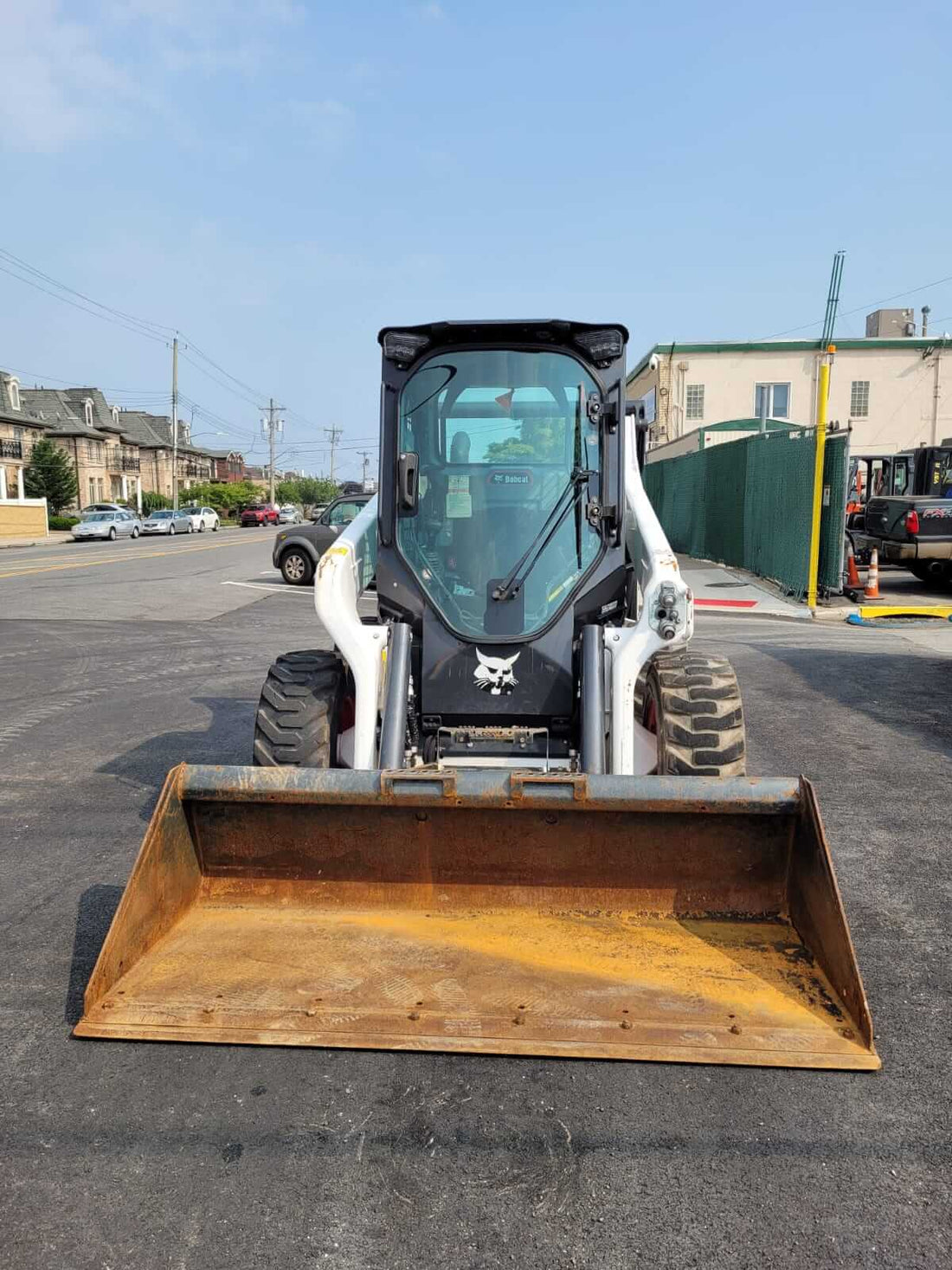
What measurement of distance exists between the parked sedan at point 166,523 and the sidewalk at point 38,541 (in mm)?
4771

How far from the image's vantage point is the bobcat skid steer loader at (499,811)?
3305 millimetres

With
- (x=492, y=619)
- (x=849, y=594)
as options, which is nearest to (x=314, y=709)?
(x=492, y=619)

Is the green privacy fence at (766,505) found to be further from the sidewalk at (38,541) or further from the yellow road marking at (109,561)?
the sidewalk at (38,541)

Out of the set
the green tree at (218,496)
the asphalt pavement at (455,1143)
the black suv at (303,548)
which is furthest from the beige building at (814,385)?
the green tree at (218,496)

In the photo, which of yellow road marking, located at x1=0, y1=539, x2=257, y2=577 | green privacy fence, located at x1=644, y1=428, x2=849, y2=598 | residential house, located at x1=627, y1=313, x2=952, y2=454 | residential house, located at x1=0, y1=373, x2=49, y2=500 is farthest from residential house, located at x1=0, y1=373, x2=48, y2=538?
green privacy fence, located at x1=644, y1=428, x2=849, y2=598

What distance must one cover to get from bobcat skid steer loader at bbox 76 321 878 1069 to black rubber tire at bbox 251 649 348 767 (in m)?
0.01

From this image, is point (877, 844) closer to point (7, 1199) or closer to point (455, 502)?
point (455, 502)

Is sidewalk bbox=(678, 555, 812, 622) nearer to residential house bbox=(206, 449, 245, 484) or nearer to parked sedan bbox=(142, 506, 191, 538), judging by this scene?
parked sedan bbox=(142, 506, 191, 538)

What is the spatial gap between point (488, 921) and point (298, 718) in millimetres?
1368

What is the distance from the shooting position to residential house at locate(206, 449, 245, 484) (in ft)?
410

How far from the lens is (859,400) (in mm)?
37250

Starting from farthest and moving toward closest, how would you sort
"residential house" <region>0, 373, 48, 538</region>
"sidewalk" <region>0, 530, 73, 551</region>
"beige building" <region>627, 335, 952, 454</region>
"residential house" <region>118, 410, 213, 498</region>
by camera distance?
1. "residential house" <region>118, 410, 213, 498</region>
2. "residential house" <region>0, 373, 48, 538</region>
3. "sidewalk" <region>0, 530, 73, 551</region>
4. "beige building" <region>627, 335, 952, 454</region>

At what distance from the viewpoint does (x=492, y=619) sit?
4887 millimetres

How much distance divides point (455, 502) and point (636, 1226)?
3306 millimetres
